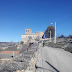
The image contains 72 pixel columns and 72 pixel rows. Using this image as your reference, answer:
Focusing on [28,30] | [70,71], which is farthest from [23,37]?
[70,71]

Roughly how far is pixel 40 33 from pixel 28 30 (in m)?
14.9

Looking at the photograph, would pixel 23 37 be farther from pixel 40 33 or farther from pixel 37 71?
pixel 37 71

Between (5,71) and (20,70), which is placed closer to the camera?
(5,71)

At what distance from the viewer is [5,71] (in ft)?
5.13

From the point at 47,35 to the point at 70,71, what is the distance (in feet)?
171

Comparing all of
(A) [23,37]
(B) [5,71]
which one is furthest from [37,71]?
(A) [23,37]

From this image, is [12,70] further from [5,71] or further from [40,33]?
[40,33]

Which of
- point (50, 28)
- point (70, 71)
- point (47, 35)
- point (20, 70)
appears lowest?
point (70, 71)

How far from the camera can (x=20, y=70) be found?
5.86ft

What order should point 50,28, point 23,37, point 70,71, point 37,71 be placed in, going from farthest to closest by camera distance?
point 23,37
point 50,28
point 70,71
point 37,71

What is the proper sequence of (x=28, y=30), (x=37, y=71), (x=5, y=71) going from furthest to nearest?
(x=28, y=30)
(x=37, y=71)
(x=5, y=71)

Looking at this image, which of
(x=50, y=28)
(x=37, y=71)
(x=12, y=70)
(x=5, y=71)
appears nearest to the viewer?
(x=5, y=71)

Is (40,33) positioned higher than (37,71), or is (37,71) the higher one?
(40,33)

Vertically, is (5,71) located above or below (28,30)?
below
